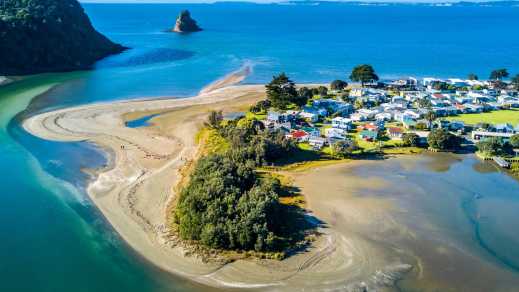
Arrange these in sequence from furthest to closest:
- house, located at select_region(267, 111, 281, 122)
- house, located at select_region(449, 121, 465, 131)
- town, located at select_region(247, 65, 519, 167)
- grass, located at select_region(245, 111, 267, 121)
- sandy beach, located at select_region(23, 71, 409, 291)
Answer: grass, located at select_region(245, 111, 267, 121)
house, located at select_region(267, 111, 281, 122)
house, located at select_region(449, 121, 465, 131)
town, located at select_region(247, 65, 519, 167)
sandy beach, located at select_region(23, 71, 409, 291)

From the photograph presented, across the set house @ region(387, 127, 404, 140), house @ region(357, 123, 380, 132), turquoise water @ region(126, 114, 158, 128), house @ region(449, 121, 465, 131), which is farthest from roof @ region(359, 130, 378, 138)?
turquoise water @ region(126, 114, 158, 128)

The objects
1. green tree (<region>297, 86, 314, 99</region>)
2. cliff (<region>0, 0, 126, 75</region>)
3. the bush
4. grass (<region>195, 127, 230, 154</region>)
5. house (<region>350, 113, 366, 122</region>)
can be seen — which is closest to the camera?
the bush

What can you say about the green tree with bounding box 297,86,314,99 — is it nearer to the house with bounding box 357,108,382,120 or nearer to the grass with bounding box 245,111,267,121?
the grass with bounding box 245,111,267,121

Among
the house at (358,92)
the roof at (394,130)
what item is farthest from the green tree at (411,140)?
the house at (358,92)

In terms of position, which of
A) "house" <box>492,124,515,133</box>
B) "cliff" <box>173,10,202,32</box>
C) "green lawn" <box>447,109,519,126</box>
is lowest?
"house" <box>492,124,515,133</box>

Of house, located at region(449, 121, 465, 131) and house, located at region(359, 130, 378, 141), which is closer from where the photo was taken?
house, located at region(359, 130, 378, 141)

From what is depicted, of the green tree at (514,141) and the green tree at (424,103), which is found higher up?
the green tree at (424,103)

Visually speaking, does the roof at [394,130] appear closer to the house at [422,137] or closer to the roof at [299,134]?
the house at [422,137]
